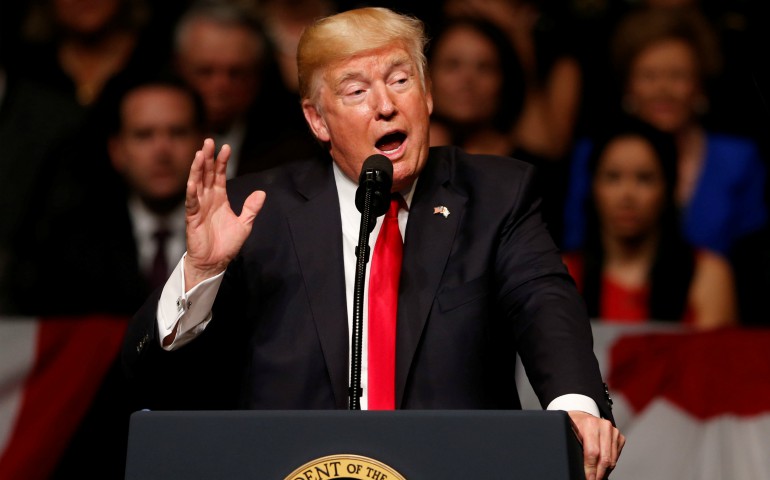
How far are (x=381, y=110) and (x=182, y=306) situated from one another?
0.52 m

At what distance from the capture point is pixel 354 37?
2301 millimetres

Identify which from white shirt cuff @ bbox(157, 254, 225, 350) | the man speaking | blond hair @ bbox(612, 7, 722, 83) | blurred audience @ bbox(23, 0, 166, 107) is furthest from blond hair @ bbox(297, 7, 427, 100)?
blurred audience @ bbox(23, 0, 166, 107)

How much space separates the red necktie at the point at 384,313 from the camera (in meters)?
2.14

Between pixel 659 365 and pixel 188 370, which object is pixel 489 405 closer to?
pixel 188 370

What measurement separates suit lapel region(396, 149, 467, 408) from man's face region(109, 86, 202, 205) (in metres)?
2.11

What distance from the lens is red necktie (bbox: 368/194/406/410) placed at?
2.14 m

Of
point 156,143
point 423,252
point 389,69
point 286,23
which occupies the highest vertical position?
point 286,23

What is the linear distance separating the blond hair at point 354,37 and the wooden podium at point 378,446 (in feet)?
2.90

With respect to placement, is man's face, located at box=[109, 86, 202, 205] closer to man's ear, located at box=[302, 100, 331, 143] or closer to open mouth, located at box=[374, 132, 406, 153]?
man's ear, located at box=[302, 100, 331, 143]

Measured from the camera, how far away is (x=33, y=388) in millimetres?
3486

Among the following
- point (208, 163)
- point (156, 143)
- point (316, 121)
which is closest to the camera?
point (208, 163)

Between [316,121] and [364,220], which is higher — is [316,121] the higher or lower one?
the higher one

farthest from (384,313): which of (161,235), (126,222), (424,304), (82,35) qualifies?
(82,35)

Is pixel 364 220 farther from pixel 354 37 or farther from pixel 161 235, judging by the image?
pixel 161 235
